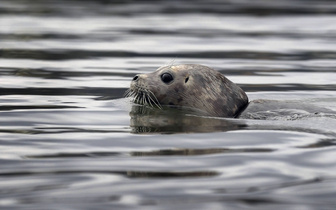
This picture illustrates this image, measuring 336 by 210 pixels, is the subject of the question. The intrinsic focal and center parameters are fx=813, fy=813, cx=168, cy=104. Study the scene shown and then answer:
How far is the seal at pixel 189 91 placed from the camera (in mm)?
8688

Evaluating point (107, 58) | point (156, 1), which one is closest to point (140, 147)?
point (107, 58)

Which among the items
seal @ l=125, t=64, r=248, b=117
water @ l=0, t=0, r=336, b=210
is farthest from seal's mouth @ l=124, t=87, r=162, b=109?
water @ l=0, t=0, r=336, b=210

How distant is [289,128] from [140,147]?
172cm

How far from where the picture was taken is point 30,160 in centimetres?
598

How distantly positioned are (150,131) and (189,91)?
5.03ft

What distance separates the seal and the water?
0.29 meters

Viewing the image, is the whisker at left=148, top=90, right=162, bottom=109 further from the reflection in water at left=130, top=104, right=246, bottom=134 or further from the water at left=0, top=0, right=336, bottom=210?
the water at left=0, top=0, right=336, bottom=210

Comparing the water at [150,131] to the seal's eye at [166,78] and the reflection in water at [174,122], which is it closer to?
the reflection in water at [174,122]

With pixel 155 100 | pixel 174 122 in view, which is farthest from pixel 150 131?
pixel 155 100

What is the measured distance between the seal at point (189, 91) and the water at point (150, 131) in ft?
0.95

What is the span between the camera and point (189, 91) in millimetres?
8805

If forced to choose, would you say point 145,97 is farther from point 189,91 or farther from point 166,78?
point 189,91

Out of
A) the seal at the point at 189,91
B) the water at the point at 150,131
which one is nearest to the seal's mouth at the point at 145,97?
the seal at the point at 189,91

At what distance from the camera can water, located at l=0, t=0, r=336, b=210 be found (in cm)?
512
